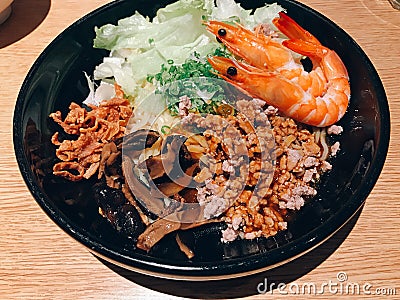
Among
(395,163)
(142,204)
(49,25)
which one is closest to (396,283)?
(395,163)

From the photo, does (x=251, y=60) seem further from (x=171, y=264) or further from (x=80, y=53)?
(x=171, y=264)

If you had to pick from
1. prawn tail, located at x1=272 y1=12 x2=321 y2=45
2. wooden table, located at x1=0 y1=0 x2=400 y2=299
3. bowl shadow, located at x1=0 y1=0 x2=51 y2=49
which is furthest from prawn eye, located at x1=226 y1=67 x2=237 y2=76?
bowl shadow, located at x1=0 y1=0 x2=51 y2=49

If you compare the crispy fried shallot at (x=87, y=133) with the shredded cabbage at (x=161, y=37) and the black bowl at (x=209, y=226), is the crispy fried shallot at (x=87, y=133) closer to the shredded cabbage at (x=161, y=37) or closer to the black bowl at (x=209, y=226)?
the black bowl at (x=209, y=226)

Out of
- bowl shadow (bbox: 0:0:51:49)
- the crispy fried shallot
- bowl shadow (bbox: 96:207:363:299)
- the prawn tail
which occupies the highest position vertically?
the prawn tail

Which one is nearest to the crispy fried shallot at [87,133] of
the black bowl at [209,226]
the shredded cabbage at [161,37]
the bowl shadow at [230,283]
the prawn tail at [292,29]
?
the black bowl at [209,226]

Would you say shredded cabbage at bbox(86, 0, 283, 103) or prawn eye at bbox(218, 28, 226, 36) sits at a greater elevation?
prawn eye at bbox(218, 28, 226, 36)

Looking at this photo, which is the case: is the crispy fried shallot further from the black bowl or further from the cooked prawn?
the cooked prawn

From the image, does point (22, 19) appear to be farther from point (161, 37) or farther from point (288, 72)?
point (288, 72)
